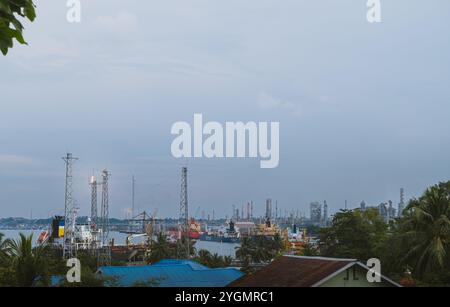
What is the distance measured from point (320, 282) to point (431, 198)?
8053 millimetres

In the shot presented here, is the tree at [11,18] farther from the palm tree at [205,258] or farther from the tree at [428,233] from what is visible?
the palm tree at [205,258]

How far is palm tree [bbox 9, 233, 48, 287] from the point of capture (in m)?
15.8

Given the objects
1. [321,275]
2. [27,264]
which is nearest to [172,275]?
[27,264]

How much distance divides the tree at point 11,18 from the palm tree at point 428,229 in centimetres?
1502

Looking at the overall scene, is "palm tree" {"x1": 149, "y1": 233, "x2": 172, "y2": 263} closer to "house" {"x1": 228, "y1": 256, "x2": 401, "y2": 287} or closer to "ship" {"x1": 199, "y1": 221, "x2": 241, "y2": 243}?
"house" {"x1": 228, "y1": 256, "x2": 401, "y2": 287}

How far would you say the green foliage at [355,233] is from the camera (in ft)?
76.8

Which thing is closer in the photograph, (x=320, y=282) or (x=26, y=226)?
(x=320, y=282)

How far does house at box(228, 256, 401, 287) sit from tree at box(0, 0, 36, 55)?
8.70 meters

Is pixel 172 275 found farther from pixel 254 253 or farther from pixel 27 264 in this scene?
pixel 254 253

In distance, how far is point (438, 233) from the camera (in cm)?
1666

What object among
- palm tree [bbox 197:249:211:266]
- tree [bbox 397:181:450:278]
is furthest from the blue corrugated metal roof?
palm tree [bbox 197:249:211:266]
